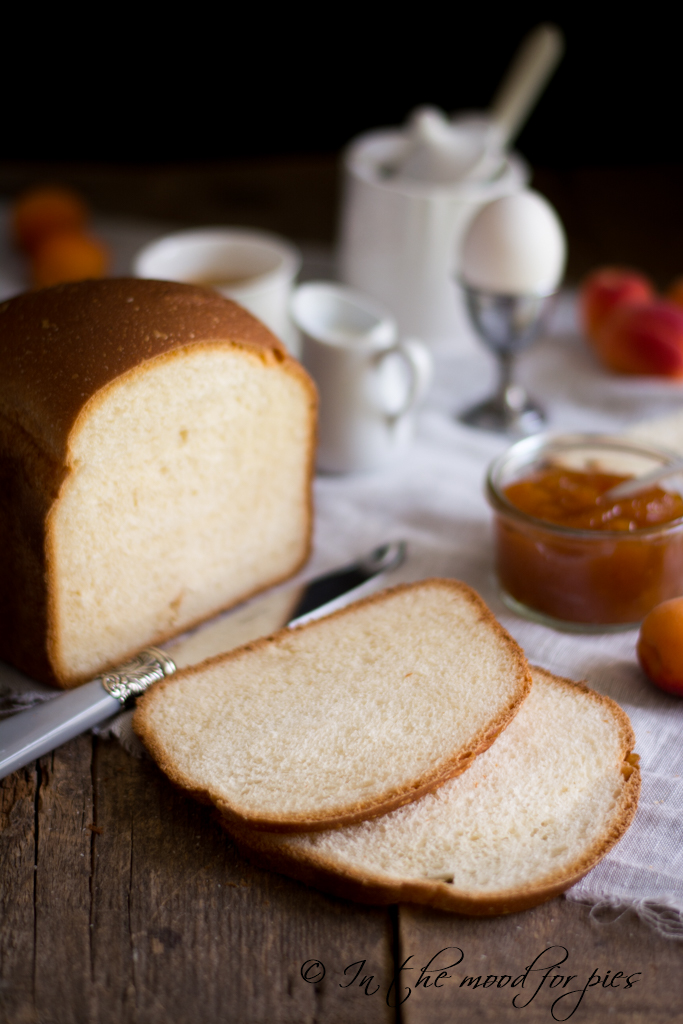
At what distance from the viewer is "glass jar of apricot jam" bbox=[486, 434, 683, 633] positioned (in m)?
2.03

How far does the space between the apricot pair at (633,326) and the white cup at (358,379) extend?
759 mm

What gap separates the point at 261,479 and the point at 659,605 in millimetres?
910

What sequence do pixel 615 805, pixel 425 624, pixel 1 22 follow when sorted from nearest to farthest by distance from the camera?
1. pixel 615 805
2. pixel 425 624
3. pixel 1 22

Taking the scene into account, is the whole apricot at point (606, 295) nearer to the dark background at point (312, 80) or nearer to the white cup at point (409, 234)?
the white cup at point (409, 234)

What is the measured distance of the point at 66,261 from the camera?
3.29 metres

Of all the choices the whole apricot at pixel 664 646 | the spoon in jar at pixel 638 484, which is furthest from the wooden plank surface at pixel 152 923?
the spoon in jar at pixel 638 484

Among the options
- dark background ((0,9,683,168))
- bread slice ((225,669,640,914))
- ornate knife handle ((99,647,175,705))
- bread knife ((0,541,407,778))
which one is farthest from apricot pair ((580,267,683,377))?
dark background ((0,9,683,168))

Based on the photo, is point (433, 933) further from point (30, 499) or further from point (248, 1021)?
point (30, 499)

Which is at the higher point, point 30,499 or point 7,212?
point 30,499

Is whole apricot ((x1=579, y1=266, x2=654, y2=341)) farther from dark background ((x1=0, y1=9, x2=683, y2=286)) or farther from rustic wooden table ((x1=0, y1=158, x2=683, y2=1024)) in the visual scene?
rustic wooden table ((x1=0, y1=158, x2=683, y2=1024))

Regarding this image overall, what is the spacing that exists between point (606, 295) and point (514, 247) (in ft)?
2.35

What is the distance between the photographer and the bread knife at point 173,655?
1.75m

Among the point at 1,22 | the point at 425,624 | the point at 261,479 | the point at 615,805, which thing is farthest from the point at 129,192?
the point at 615,805

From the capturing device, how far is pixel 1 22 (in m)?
4.90
